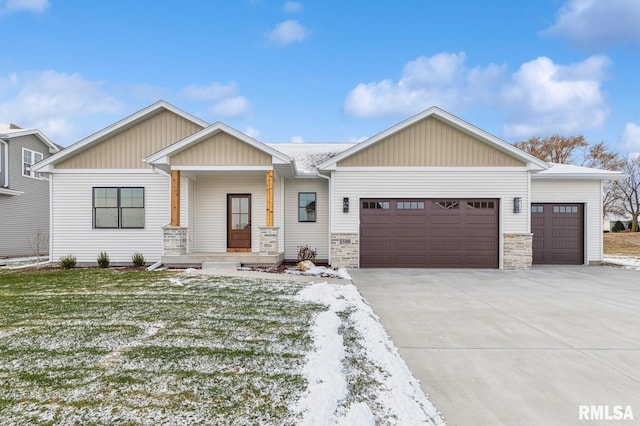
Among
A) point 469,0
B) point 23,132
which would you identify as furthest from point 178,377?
point 23,132

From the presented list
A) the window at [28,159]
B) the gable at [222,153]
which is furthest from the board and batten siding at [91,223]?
the window at [28,159]

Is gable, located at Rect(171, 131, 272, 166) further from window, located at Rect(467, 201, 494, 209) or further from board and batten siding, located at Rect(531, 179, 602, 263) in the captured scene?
board and batten siding, located at Rect(531, 179, 602, 263)

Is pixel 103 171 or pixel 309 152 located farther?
pixel 309 152

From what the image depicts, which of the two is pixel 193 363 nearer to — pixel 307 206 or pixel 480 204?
pixel 307 206

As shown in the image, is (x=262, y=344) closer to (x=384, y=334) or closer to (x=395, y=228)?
(x=384, y=334)

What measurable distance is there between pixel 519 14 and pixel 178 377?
2006 cm

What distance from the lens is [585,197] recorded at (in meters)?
12.4

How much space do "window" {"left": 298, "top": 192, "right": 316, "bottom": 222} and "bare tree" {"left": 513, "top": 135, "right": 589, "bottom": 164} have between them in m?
27.5

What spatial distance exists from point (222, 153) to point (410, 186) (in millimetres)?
6332

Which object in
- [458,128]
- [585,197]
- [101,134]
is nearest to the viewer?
[458,128]

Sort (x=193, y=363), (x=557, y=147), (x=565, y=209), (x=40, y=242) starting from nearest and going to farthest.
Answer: (x=193, y=363)
(x=565, y=209)
(x=40, y=242)
(x=557, y=147)

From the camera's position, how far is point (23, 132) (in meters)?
16.5

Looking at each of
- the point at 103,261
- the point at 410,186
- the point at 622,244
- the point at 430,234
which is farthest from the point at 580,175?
the point at 103,261

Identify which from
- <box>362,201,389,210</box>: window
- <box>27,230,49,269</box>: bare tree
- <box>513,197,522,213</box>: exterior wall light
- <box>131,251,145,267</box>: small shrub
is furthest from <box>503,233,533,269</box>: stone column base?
<box>27,230,49,269</box>: bare tree
